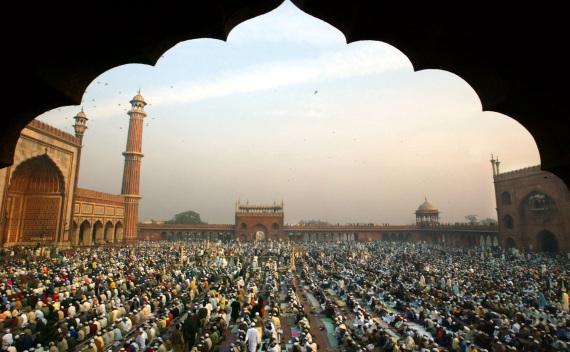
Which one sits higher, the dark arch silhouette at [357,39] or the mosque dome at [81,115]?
the mosque dome at [81,115]

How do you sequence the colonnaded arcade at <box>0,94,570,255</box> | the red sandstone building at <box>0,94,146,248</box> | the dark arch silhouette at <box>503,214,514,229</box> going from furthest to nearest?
the dark arch silhouette at <box>503,214,514,229</box>
the colonnaded arcade at <box>0,94,570,255</box>
the red sandstone building at <box>0,94,146,248</box>

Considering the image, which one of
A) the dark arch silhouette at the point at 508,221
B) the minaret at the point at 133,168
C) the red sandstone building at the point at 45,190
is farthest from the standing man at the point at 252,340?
the minaret at the point at 133,168

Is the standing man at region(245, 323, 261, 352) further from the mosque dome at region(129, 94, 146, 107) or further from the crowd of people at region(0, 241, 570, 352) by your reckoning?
the mosque dome at region(129, 94, 146, 107)

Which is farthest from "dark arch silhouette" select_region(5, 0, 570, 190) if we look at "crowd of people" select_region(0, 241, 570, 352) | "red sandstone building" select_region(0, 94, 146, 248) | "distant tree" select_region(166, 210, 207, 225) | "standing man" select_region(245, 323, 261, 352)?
"distant tree" select_region(166, 210, 207, 225)

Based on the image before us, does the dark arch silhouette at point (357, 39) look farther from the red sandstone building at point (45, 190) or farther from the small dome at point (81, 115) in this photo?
the small dome at point (81, 115)

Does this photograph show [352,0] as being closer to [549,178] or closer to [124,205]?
[549,178]

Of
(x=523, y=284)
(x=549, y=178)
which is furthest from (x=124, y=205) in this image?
(x=549, y=178)

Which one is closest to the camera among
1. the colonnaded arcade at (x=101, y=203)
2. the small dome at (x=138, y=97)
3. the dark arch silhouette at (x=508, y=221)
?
the colonnaded arcade at (x=101, y=203)
